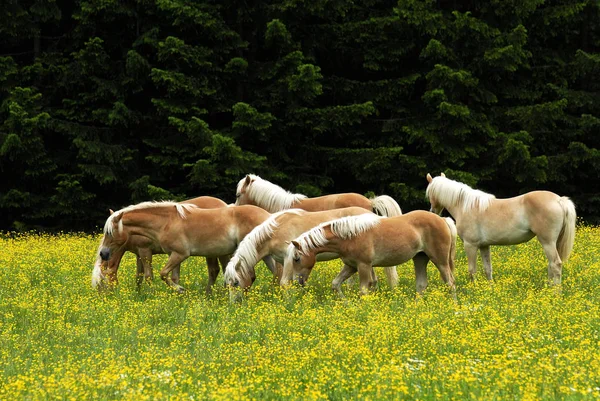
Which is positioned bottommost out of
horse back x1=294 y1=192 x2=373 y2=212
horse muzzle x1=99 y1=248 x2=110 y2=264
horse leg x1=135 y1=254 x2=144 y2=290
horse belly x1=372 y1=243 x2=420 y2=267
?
horse leg x1=135 y1=254 x2=144 y2=290

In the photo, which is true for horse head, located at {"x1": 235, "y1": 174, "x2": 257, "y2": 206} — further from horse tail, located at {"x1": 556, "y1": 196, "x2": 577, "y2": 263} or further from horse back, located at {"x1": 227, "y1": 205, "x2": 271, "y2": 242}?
horse tail, located at {"x1": 556, "y1": 196, "x2": 577, "y2": 263}

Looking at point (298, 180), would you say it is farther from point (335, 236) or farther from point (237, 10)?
point (335, 236)

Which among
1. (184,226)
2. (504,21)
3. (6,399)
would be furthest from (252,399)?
(504,21)

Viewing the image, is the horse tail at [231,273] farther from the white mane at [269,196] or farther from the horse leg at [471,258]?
the horse leg at [471,258]

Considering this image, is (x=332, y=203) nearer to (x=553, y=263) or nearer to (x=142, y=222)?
(x=142, y=222)

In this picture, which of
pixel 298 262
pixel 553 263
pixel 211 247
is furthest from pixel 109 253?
pixel 553 263

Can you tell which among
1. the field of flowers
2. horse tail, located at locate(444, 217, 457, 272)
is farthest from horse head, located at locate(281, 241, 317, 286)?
horse tail, located at locate(444, 217, 457, 272)

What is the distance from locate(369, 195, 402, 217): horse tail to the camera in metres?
15.0

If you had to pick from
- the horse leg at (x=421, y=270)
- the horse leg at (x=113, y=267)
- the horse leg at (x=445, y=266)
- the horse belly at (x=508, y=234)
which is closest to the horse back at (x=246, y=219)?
the horse leg at (x=113, y=267)

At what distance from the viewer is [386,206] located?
49.6 ft

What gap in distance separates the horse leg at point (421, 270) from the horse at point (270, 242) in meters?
0.65

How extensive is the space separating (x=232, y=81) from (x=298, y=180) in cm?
398

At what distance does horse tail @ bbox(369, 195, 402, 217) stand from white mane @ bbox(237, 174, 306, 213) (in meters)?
1.62

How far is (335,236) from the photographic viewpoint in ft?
39.2
